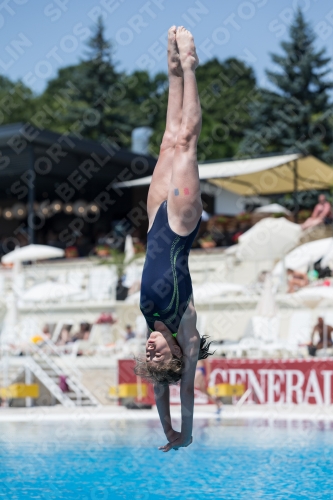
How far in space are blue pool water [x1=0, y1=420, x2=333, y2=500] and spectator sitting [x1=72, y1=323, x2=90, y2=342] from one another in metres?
5.29

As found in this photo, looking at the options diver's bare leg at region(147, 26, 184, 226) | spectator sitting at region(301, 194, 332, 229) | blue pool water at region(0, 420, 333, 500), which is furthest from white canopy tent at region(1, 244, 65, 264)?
diver's bare leg at region(147, 26, 184, 226)

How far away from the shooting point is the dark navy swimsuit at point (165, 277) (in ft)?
19.1

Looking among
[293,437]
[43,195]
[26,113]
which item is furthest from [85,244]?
[26,113]

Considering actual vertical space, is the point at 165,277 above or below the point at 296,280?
below

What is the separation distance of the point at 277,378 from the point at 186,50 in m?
9.82

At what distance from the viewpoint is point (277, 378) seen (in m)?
15.0

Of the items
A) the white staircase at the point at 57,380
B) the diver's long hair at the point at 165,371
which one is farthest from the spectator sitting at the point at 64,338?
the diver's long hair at the point at 165,371

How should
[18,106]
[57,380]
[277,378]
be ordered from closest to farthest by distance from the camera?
[277,378]
[57,380]
[18,106]

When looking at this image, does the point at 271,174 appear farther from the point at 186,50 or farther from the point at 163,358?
the point at 163,358

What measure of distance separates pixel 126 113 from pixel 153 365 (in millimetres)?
41322

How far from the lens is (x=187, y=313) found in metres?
5.96

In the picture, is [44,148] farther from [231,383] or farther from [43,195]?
[231,383]

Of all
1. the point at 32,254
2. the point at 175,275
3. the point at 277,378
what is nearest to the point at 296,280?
the point at 277,378

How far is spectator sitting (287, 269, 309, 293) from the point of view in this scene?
58.8ft
